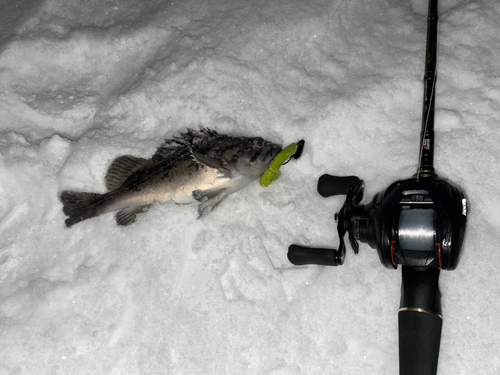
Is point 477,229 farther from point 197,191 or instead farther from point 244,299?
point 197,191

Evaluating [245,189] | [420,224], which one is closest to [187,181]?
[245,189]

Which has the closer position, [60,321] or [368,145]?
A: [60,321]

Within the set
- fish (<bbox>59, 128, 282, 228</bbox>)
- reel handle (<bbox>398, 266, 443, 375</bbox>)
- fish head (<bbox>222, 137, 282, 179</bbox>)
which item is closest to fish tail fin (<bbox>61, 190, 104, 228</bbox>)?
fish (<bbox>59, 128, 282, 228</bbox>)

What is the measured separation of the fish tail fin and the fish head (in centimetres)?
89

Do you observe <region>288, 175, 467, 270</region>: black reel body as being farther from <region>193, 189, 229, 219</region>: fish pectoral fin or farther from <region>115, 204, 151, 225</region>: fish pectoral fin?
<region>115, 204, 151, 225</region>: fish pectoral fin

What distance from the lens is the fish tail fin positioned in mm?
2570

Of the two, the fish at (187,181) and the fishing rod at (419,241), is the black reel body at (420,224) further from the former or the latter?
the fish at (187,181)

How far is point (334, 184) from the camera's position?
7.95ft

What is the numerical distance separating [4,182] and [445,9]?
Answer: 11.1 feet

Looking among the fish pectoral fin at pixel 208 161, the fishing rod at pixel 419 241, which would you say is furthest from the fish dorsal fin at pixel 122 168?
the fishing rod at pixel 419 241

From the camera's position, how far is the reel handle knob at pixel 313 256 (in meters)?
2.25

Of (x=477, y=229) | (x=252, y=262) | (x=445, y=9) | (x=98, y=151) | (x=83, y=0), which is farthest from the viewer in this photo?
(x=83, y=0)

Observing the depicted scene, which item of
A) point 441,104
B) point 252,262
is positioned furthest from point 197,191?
point 441,104

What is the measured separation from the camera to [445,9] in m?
2.95
